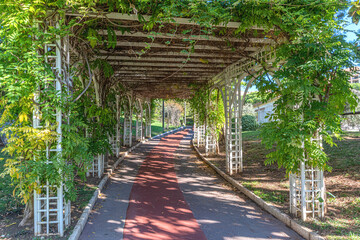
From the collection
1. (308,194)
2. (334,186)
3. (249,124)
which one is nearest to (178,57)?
(308,194)

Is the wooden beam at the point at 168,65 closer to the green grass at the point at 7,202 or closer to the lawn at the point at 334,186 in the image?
the lawn at the point at 334,186

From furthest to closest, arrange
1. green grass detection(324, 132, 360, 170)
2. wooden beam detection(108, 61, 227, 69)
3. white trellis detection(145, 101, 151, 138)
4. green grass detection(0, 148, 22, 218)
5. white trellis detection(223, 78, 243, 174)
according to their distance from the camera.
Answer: white trellis detection(145, 101, 151, 138)
wooden beam detection(108, 61, 227, 69)
white trellis detection(223, 78, 243, 174)
green grass detection(324, 132, 360, 170)
green grass detection(0, 148, 22, 218)

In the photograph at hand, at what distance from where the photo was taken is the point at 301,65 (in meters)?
3.93

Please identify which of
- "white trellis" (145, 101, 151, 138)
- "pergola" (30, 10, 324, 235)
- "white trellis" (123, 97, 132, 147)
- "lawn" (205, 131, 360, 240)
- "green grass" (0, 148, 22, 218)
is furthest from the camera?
"white trellis" (145, 101, 151, 138)

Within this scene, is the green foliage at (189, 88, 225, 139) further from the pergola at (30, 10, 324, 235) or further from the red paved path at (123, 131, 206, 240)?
the red paved path at (123, 131, 206, 240)

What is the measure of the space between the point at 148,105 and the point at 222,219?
654 inches

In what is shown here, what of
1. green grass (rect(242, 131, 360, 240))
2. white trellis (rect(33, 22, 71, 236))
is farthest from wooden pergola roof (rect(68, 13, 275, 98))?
green grass (rect(242, 131, 360, 240))

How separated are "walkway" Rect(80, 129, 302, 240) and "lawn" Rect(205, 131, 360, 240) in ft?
1.63

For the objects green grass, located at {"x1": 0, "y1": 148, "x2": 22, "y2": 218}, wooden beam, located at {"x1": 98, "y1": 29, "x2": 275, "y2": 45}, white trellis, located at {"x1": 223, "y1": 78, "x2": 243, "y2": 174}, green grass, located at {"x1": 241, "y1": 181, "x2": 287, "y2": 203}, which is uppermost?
wooden beam, located at {"x1": 98, "y1": 29, "x2": 275, "y2": 45}

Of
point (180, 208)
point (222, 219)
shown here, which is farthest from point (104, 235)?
point (222, 219)

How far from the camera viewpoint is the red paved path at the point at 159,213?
3955mm

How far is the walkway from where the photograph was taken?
13.0ft

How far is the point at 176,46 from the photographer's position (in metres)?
6.39

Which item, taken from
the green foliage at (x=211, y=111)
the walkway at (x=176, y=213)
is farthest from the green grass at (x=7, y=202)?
the green foliage at (x=211, y=111)
